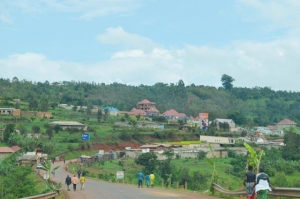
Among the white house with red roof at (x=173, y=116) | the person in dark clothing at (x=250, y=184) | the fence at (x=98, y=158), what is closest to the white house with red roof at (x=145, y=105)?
the white house with red roof at (x=173, y=116)

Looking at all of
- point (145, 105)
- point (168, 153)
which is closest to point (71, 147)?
point (168, 153)

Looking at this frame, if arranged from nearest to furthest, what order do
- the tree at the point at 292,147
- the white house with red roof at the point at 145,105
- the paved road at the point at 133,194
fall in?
the paved road at the point at 133,194
the tree at the point at 292,147
the white house with red roof at the point at 145,105

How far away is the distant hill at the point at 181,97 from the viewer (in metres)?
146

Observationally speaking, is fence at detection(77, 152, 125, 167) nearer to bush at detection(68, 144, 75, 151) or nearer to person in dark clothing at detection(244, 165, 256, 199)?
bush at detection(68, 144, 75, 151)

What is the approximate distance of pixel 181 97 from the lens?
172 meters

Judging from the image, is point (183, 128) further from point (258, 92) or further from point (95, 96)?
point (258, 92)

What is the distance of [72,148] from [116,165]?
1513cm

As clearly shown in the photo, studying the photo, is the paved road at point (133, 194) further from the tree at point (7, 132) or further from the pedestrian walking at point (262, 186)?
the tree at point (7, 132)

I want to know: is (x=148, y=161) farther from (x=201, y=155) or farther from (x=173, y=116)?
(x=173, y=116)

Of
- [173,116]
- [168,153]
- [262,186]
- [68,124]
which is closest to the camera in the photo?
[262,186]

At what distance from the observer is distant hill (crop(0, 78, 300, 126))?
480ft

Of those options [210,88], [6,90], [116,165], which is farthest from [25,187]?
[210,88]

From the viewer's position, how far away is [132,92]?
178m

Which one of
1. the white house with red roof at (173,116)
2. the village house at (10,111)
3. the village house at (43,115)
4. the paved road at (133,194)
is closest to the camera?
the paved road at (133,194)
